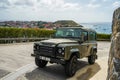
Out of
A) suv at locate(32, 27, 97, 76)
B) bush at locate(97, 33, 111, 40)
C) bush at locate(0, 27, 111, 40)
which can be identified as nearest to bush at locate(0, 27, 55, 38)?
bush at locate(0, 27, 111, 40)

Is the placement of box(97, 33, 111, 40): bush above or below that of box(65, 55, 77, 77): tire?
below

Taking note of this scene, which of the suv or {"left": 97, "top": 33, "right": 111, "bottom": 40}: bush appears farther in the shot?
{"left": 97, "top": 33, "right": 111, "bottom": 40}: bush

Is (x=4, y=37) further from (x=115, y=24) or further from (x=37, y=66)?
(x=115, y=24)

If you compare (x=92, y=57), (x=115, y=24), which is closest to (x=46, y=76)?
(x=92, y=57)

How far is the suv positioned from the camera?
8.96m

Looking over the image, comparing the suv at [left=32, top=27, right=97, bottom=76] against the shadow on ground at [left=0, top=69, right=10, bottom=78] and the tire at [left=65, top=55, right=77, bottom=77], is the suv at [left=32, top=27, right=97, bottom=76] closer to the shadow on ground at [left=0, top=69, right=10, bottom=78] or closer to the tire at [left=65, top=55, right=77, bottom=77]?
the tire at [left=65, top=55, right=77, bottom=77]

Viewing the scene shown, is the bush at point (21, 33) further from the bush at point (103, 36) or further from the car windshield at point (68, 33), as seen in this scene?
the car windshield at point (68, 33)

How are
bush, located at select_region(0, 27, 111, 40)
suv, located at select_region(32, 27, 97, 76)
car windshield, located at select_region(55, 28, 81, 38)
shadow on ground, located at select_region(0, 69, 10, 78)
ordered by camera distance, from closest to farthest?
shadow on ground, located at select_region(0, 69, 10, 78), suv, located at select_region(32, 27, 97, 76), car windshield, located at select_region(55, 28, 81, 38), bush, located at select_region(0, 27, 111, 40)

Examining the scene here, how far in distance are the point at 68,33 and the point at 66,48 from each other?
6.53 feet

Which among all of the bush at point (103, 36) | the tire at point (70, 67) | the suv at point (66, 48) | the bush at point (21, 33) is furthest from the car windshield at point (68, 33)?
the bush at point (103, 36)

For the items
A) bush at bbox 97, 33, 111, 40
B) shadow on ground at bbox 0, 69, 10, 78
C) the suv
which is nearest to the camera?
shadow on ground at bbox 0, 69, 10, 78

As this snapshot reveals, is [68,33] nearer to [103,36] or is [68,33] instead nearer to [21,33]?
[21,33]

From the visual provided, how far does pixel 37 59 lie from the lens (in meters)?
10.5

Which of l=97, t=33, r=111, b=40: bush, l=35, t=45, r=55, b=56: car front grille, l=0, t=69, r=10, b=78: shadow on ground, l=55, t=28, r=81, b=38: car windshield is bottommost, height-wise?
l=97, t=33, r=111, b=40: bush
